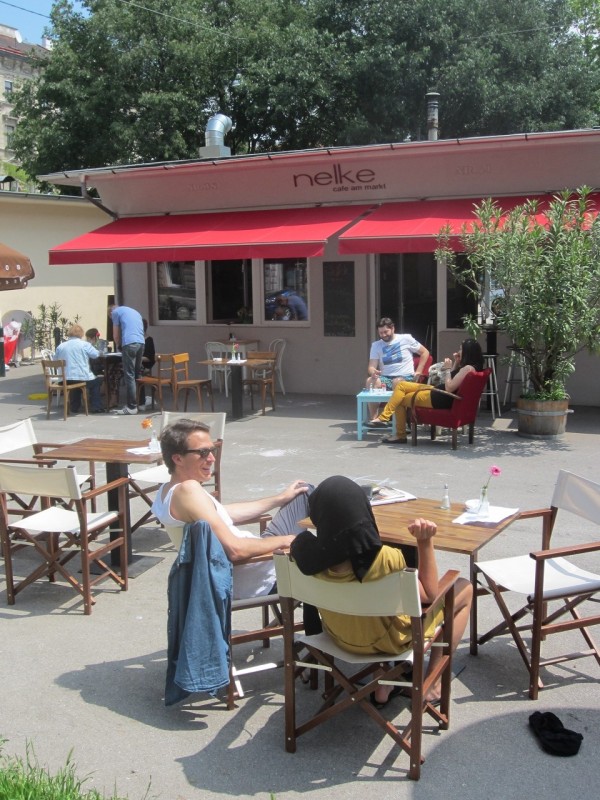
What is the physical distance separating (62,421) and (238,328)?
3.55 metres

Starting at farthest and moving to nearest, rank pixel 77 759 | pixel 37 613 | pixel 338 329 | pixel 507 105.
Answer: pixel 507 105, pixel 338 329, pixel 37 613, pixel 77 759

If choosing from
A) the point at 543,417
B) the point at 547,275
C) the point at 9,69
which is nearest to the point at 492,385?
the point at 543,417

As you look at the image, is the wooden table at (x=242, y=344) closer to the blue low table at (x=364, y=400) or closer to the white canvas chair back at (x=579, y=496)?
the blue low table at (x=364, y=400)

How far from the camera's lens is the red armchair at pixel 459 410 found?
8.79m

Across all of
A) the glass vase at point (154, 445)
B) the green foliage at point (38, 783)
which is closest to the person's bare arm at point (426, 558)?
the green foliage at point (38, 783)

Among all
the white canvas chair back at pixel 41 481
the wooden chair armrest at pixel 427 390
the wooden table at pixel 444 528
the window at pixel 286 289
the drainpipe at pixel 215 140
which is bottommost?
the wooden table at pixel 444 528

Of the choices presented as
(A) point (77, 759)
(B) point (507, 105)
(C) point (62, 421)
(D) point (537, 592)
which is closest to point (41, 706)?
(A) point (77, 759)

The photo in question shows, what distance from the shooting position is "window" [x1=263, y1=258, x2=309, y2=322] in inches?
530

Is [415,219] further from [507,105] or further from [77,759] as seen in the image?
[507,105]

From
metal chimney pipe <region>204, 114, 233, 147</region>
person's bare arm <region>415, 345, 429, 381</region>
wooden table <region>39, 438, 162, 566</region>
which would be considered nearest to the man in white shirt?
person's bare arm <region>415, 345, 429, 381</region>

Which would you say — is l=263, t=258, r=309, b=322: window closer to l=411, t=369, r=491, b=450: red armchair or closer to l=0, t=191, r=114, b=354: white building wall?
l=411, t=369, r=491, b=450: red armchair

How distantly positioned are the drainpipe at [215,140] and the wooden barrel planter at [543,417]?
7685 millimetres

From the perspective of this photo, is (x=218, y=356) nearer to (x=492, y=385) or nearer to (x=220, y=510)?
(x=492, y=385)

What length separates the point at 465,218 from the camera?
36.1 ft
